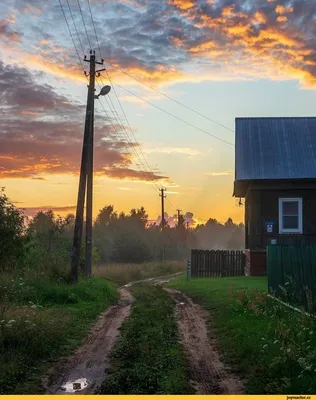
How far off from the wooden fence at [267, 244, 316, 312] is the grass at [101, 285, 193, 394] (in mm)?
3556

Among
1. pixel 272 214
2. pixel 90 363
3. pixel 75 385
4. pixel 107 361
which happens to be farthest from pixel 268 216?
pixel 75 385

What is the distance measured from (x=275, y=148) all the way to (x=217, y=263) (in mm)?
9062

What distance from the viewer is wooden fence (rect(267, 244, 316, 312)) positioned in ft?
43.7

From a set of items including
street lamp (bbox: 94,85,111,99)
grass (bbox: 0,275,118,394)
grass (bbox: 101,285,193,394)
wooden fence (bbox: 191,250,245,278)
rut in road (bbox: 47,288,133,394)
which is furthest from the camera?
wooden fence (bbox: 191,250,245,278)

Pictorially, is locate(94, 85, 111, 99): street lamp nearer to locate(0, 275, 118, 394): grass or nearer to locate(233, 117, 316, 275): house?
locate(233, 117, 316, 275): house

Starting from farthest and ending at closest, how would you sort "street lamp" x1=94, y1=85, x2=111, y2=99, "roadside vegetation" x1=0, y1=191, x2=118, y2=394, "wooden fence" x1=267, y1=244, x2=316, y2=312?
"street lamp" x1=94, y1=85, x2=111, y2=99, "wooden fence" x1=267, y1=244, x2=316, y2=312, "roadside vegetation" x1=0, y1=191, x2=118, y2=394

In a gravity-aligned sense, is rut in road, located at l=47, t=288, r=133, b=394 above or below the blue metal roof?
below

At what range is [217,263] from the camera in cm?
3167

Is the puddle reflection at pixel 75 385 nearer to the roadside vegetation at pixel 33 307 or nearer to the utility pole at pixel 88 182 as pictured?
the roadside vegetation at pixel 33 307

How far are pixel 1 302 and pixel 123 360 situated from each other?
565 centimetres

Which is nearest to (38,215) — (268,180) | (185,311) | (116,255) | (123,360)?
(116,255)

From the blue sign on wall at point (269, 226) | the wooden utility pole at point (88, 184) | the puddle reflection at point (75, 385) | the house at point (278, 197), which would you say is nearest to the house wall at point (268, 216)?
the house at point (278, 197)

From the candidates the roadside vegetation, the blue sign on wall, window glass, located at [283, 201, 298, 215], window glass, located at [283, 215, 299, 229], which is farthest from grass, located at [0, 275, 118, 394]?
window glass, located at [283, 201, 298, 215]

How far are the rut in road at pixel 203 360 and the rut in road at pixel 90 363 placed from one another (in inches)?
61.1
